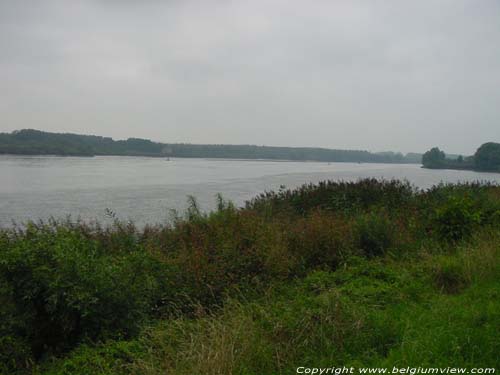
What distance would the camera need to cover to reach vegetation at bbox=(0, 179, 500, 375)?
146 inches

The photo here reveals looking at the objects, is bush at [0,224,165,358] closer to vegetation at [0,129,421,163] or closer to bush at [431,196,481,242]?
bush at [431,196,481,242]

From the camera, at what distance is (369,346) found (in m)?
3.82

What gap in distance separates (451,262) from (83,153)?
81678mm

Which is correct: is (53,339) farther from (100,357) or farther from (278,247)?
(278,247)

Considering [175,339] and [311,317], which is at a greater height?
[311,317]

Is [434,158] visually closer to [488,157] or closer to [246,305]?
[488,157]

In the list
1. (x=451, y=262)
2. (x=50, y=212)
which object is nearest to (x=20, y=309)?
(x=451, y=262)

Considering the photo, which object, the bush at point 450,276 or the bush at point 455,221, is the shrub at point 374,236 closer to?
the bush at point 455,221

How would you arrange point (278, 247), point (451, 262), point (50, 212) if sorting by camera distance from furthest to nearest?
point (50, 212) < point (278, 247) < point (451, 262)

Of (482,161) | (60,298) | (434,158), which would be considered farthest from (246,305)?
(434,158)

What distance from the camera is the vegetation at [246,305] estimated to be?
146 inches

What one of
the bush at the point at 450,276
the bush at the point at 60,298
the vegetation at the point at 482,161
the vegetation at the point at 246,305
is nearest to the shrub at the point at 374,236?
the vegetation at the point at 246,305

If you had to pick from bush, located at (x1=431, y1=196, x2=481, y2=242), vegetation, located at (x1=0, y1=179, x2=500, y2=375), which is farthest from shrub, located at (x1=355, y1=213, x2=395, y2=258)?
bush, located at (x1=431, y1=196, x2=481, y2=242)

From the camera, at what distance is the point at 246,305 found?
5.09m
